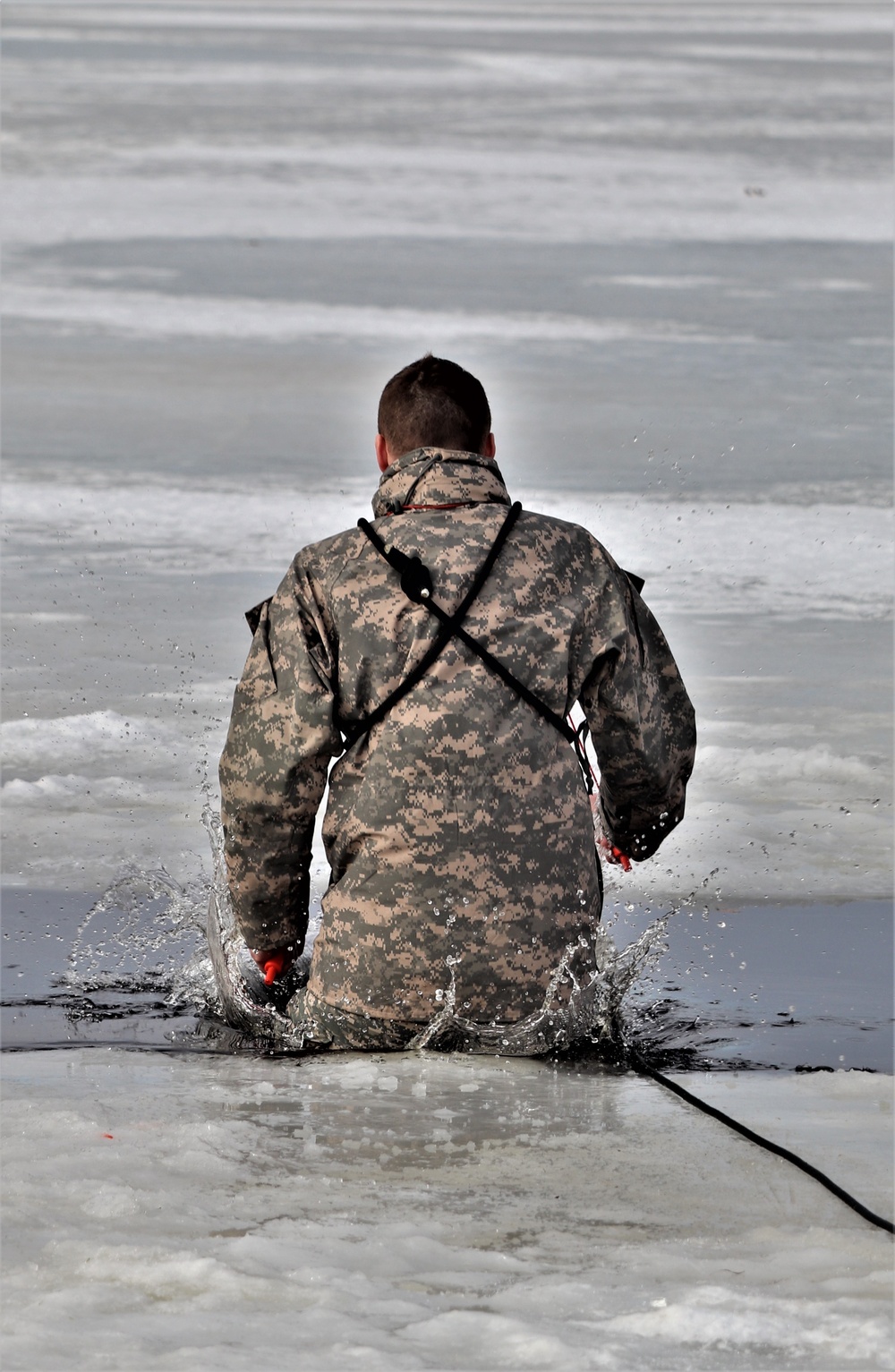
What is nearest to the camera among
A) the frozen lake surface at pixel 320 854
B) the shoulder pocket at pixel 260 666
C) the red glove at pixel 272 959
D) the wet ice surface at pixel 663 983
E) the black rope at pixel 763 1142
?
the frozen lake surface at pixel 320 854

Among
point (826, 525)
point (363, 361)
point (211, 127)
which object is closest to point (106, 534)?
point (826, 525)

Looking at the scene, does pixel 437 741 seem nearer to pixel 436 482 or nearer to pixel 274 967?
pixel 436 482

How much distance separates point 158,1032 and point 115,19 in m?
47.0

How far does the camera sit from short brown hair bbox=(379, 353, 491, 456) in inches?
143

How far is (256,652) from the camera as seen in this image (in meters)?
3.58

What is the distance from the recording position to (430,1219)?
290cm

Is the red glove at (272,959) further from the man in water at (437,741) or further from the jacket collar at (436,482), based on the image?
the jacket collar at (436,482)

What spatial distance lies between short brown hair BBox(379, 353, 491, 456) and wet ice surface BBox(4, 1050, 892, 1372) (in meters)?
1.15

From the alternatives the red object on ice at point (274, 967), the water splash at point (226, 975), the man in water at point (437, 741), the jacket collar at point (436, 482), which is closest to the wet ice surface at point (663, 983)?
the water splash at point (226, 975)

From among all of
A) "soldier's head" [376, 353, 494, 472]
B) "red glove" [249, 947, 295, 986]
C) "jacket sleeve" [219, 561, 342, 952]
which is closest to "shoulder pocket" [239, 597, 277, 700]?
"jacket sleeve" [219, 561, 342, 952]

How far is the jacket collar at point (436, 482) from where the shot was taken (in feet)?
11.7

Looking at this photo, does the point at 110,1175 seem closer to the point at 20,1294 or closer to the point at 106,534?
the point at 20,1294

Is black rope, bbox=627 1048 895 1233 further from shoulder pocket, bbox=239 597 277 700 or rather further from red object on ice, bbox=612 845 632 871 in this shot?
shoulder pocket, bbox=239 597 277 700

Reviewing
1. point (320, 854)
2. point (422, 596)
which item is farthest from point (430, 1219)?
point (320, 854)
